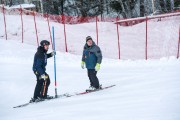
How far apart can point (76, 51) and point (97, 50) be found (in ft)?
39.5

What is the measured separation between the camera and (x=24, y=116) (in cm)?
818

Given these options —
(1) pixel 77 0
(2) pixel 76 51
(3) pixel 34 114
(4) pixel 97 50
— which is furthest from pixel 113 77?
(1) pixel 77 0

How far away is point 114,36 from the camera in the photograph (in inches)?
1091

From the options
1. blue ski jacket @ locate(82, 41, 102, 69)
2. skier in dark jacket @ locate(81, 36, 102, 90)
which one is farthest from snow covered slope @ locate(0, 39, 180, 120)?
blue ski jacket @ locate(82, 41, 102, 69)

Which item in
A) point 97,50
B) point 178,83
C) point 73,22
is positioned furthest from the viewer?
point 73,22

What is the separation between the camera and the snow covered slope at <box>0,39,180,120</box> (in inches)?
283

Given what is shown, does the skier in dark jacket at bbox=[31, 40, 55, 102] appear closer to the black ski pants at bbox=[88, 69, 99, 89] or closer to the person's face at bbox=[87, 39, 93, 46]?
the person's face at bbox=[87, 39, 93, 46]

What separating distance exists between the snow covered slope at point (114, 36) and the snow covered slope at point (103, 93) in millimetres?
6089

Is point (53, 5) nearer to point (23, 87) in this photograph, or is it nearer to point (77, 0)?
point (77, 0)

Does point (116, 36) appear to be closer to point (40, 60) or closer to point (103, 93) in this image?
point (103, 93)

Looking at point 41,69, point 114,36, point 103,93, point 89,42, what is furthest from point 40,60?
point 114,36

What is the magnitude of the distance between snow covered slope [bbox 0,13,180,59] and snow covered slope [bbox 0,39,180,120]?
Answer: 609cm

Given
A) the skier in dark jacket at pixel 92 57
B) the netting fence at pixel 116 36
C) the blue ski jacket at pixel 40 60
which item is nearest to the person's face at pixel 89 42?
the skier in dark jacket at pixel 92 57

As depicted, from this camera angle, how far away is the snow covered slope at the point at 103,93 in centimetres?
719
